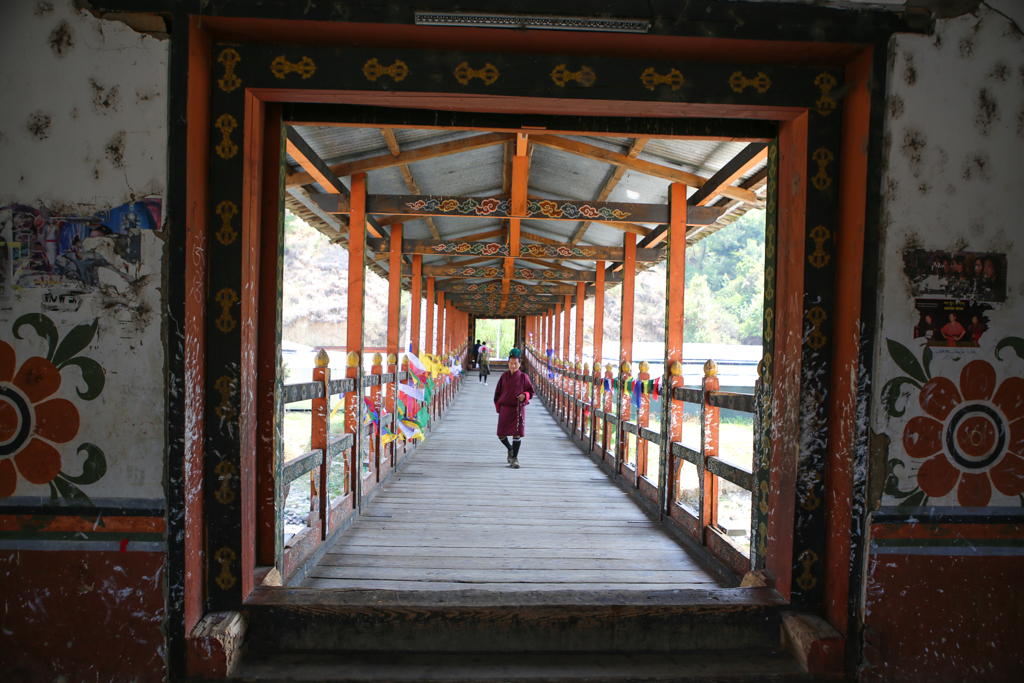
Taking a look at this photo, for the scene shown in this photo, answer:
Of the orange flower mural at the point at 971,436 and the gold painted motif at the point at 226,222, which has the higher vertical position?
the gold painted motif at the point at 226,222

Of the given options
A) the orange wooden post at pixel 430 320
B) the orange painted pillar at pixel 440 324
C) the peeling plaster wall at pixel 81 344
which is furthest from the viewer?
the orange painted pillar at pixel 440 324

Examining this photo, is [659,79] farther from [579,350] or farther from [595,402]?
[579,350]

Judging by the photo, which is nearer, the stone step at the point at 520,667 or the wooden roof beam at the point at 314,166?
the stone step at the point at 520,667

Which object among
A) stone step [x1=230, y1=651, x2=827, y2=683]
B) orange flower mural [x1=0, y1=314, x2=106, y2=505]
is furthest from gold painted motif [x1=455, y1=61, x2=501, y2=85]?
stone step [x1=230, y1=651, x2=827, y2=683]

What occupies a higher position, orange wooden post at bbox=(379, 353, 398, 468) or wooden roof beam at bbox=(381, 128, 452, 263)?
wooden roof beam at bbox=(381, 128, 452, 263)

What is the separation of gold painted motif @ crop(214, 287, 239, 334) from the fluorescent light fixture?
4.42 feet

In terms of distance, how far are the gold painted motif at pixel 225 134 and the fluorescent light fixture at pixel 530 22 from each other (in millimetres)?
887

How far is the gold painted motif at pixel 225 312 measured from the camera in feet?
7.68

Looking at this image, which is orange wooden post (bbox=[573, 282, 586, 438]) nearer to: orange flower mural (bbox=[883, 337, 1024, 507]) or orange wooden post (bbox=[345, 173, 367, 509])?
orange wooden post (bbox=[345, 173, 367, 509])

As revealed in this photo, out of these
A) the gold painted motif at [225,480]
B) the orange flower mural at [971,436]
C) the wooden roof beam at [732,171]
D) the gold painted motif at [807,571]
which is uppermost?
the wooden roof beam at [732,171]

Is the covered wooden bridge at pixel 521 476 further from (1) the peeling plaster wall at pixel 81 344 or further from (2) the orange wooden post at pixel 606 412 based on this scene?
(1) the peeling plaster wall at pixel 81 344

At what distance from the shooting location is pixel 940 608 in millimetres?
2250

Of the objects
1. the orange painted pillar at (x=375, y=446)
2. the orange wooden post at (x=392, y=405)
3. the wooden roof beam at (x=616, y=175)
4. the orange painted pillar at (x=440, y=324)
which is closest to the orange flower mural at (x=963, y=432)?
the wooden roof beam at (x=616, y=175)

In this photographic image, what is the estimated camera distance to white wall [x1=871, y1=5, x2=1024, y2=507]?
226 centimetres
